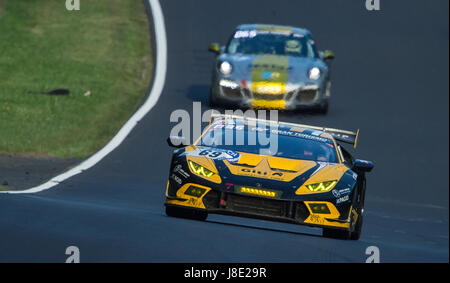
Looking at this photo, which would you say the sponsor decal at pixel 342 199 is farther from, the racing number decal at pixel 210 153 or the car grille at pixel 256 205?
the racing number decal at pixel 210 153

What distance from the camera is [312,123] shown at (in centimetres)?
1911

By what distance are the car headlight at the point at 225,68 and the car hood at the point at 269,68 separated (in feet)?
0.23

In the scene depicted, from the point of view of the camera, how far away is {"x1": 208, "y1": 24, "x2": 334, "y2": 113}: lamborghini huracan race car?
1880 centimetres

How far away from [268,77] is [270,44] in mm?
1306

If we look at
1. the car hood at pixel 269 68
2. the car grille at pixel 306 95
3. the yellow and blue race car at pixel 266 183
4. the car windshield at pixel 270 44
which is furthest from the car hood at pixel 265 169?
the car windshield at pixel 270 44

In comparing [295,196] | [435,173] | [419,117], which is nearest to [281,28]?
[419,117]

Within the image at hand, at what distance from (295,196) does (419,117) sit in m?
11.5

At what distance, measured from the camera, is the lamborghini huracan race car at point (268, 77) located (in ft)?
61.7

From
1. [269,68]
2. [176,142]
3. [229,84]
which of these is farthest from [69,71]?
[176,142]

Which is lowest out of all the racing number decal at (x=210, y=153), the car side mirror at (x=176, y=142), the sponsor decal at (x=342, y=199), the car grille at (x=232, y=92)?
the sponsor decal at (x=342, y=199)

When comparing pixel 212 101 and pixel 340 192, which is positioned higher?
pixel 340 192

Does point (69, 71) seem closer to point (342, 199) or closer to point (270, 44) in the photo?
point (270, 44)

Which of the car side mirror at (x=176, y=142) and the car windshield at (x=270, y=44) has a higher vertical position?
the car windshield at (x=270, y=44)

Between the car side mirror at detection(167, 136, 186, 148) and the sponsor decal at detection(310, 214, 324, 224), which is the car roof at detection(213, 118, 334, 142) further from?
the sponsor decal at detection(310, 214, 324, 224)
